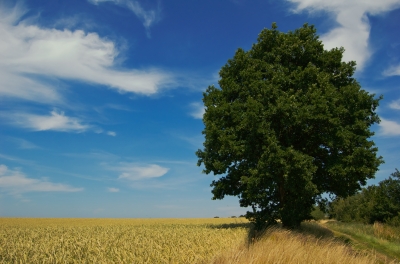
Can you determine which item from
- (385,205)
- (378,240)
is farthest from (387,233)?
(385,205)

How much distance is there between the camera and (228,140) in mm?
21688

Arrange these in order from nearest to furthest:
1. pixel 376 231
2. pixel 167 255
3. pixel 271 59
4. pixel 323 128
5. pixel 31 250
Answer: pixel 167 255
pixel 31 250
pixel 323 128
pixel 271 59
pixel 376 231

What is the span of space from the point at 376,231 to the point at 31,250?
38.0 metres

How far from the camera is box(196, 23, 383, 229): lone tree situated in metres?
20.4

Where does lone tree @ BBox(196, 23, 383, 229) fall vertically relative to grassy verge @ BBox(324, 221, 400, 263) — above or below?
above

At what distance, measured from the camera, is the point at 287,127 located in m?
22.4

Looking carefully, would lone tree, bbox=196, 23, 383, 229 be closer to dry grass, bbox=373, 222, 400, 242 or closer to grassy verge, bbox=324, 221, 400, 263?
grassy verge, bbox=324, 221, 400, 263

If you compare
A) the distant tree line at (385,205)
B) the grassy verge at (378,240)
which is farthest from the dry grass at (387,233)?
the distant tree line at (385,205)

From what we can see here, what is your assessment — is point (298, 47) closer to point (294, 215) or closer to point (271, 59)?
point (271, 59)

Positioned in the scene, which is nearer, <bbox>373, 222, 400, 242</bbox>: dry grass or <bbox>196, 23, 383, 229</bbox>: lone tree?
<bbox>196, 23, 383, 229</bbox>: lone tree

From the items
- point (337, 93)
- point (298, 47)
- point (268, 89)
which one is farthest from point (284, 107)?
point (298, 47)

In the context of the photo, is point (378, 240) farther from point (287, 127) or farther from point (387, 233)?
point (287, 127)

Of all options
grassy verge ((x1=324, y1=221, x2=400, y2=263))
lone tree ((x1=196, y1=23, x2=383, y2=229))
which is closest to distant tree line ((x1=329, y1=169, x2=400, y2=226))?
grassy verge ((x1=324, y1=221, x2=400, y2=263))

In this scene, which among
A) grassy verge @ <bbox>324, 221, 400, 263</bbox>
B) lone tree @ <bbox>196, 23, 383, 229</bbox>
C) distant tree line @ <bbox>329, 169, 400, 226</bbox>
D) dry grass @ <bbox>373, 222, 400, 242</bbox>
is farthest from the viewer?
distant tree line @ <bbox>329, 169, 400, 226</bbox>
